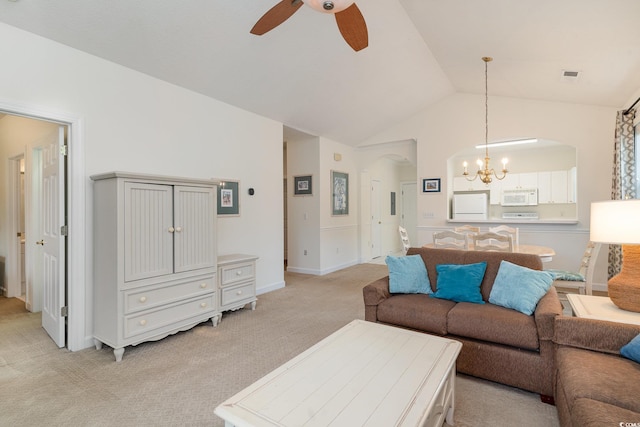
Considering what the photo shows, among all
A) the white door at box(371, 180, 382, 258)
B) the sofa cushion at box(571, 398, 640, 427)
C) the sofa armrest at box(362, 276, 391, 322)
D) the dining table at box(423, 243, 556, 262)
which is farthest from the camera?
the white door at box(371, 180, 382, 258)

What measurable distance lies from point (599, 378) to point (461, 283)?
1308 mm

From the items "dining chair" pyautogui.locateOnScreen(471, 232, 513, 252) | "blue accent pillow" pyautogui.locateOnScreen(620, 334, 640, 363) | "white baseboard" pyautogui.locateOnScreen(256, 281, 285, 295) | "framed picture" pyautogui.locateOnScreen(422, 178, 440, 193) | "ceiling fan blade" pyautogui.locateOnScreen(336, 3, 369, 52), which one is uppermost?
"ceiling fan blade" pyautogui.locateOnScreen(336, 3, 369, 52)

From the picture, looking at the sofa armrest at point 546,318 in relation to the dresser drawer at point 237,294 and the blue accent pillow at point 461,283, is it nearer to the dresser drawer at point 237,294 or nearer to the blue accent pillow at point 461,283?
the blue accent pillow at point 461,283

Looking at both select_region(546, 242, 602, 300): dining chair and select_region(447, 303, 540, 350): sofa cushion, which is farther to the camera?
select_region(546, 242, 602, 300): dining chair

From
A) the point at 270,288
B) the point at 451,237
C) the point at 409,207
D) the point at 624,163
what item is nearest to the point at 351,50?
the point at 451,237

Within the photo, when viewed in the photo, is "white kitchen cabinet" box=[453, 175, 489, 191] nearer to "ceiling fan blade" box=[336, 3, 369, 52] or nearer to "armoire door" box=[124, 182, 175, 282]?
"ceiling fan blade" box=[336, 3, 369, 52]

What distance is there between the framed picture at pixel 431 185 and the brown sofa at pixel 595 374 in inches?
172

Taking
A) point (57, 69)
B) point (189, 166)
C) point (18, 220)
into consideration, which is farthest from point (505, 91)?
point (18, 220)

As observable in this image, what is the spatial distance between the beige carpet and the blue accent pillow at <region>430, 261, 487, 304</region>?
0.64m

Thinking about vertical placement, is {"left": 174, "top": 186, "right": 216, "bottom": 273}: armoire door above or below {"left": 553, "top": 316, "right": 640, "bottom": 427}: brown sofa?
above

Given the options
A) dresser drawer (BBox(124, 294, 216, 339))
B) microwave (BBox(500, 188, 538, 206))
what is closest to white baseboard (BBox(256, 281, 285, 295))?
dresser drawer (BBox(124, 294, 216, 339))

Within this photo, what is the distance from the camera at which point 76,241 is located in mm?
2830

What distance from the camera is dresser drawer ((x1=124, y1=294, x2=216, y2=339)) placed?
106 inches

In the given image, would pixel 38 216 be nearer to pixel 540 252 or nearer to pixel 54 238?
pixel 54 238
